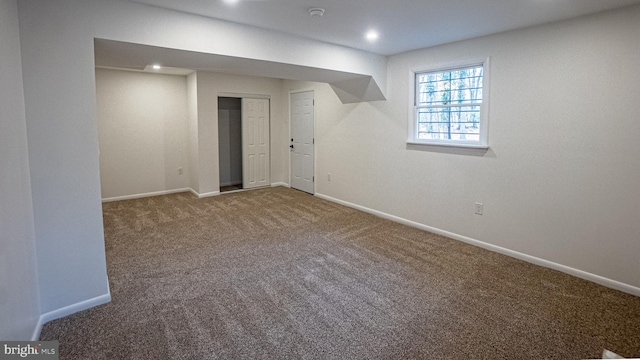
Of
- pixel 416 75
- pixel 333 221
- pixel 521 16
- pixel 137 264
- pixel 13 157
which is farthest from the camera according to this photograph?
pixel 333 221

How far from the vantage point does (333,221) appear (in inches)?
194

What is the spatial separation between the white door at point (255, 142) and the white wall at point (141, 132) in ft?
3.66

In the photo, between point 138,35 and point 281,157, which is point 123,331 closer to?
point 138,35

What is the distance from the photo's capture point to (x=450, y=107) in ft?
13.5

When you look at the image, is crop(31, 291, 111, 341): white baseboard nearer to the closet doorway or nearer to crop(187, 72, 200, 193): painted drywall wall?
crop(187, 72, 200, 193): painted drywall wall

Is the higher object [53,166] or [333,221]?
[53,166]

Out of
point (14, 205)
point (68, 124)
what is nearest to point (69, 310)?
point (14, 205)

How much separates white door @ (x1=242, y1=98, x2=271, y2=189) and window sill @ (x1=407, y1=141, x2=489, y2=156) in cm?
343

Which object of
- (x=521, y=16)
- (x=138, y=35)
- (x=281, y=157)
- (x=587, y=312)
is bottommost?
(x=587, y=312)

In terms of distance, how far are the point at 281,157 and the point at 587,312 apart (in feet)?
18.8

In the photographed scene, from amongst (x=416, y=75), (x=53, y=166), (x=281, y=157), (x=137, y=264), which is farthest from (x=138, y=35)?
(x=281, y=157)

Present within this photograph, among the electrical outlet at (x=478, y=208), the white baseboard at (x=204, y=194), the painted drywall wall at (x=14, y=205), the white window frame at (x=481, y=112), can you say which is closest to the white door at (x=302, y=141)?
the white baseboard at (x=204, y=194)

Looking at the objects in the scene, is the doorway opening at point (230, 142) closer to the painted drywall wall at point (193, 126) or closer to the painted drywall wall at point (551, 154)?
the painted drywall wall at point (193, 126)

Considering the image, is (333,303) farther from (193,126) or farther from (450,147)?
(193,126)
